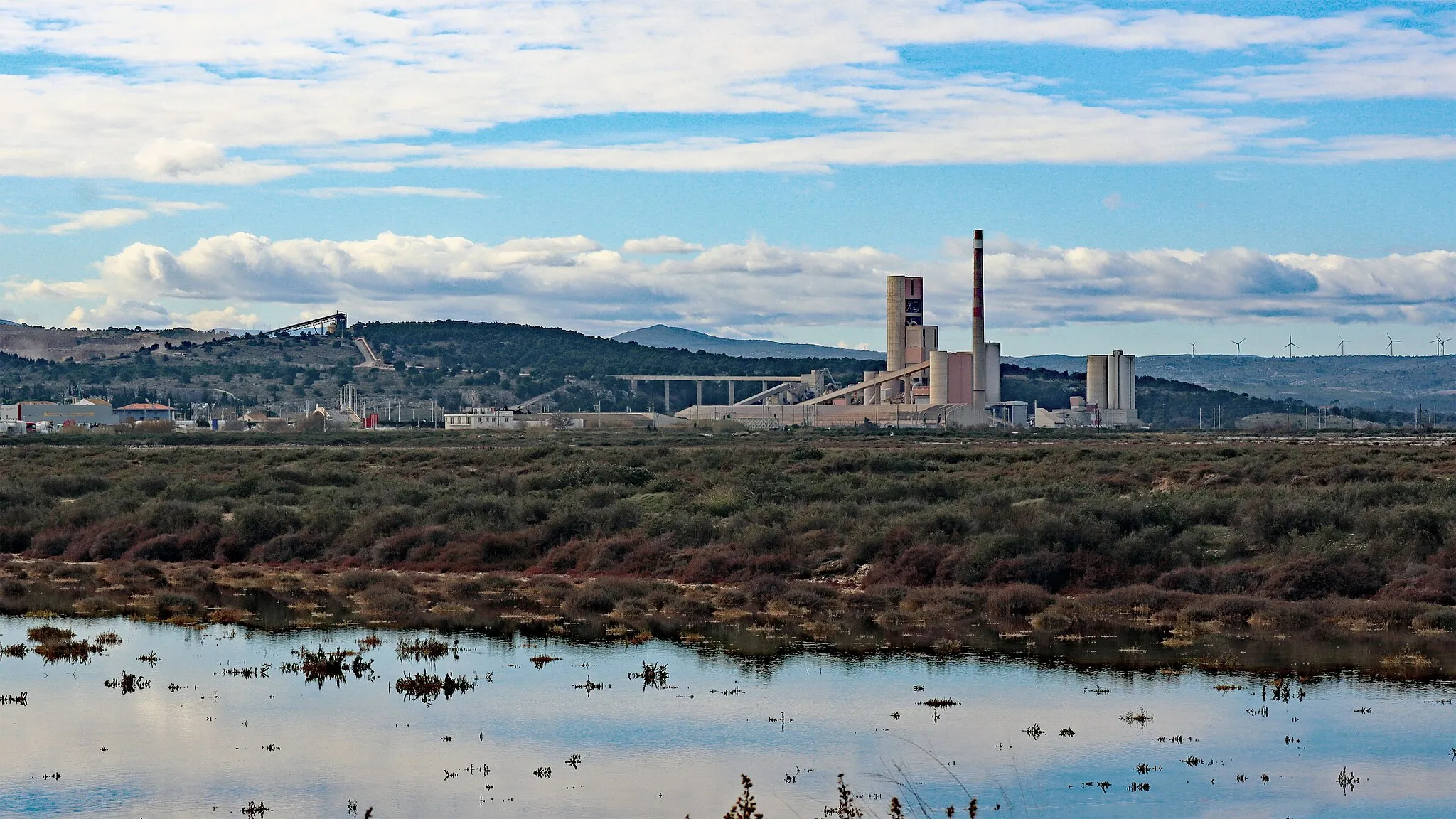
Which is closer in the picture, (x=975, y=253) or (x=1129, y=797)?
(x=1129, y=797)

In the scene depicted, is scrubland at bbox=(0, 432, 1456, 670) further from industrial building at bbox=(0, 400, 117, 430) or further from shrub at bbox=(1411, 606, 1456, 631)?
industrial building at bbox=(0, 400, 117, 430)

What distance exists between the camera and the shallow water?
1611 centimetres

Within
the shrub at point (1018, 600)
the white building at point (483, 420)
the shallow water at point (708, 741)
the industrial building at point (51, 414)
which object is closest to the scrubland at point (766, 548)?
the shrub at point (1018, 600)

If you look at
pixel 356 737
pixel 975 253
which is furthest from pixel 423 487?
pixel 975 253

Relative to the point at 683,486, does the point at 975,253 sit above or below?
above

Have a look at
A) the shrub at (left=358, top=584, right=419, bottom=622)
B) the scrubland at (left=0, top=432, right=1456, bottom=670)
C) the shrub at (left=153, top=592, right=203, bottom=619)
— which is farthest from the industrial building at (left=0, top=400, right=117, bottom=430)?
the shrub at (left=358, top=584, right=419, bottom=622)

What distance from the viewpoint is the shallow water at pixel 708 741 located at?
52.9ft

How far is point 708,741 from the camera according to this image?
1884cm

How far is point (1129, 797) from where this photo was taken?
1623 centimetres

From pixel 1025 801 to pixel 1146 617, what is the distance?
1420cm

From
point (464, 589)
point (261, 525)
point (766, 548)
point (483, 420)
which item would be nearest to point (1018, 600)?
point (766, 548)

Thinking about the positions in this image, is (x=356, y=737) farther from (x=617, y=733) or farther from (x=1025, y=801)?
(x=1025, y=801)

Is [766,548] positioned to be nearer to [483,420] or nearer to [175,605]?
[175,605]

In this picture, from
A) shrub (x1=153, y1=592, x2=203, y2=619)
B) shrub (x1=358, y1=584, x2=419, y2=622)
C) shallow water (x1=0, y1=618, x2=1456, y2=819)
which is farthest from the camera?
shrub (x1=153, y1=592, x2=203, y2=619)
